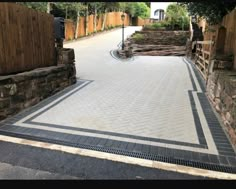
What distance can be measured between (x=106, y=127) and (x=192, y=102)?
271 centimetres

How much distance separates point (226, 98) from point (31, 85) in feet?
13.4

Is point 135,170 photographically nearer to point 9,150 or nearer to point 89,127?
point 89,127

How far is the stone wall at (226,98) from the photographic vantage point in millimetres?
4051

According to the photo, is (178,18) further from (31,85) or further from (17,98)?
(17,98)

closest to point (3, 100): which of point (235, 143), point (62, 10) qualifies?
point (235, 143)

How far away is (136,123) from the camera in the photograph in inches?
186

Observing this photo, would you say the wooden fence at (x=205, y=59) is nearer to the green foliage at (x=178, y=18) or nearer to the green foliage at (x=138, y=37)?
the green foliage at (x=138, y=37)

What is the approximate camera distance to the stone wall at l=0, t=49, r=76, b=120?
4.74 metres

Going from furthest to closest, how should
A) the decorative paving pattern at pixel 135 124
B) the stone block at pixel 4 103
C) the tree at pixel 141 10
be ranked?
the tree at pixel 141 10 < the stone block at pixel 4 103 < the decorative paving pattern at pixel 135 124

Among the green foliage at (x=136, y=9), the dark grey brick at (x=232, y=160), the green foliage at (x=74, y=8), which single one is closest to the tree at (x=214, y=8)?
the dark grey brick at (x=232, y=160)

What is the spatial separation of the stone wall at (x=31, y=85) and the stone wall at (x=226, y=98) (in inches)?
160

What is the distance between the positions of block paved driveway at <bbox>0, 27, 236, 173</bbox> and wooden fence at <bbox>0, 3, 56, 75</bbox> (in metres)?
1.02

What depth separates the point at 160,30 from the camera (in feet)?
74.4

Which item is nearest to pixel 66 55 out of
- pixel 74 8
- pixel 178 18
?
pixel 74 8
